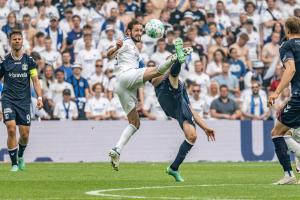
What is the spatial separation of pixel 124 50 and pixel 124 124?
8343mm

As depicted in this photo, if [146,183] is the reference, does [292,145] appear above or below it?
above

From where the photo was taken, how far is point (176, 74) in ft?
52.3

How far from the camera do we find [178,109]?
16.2m

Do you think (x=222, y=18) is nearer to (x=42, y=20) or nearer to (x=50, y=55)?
(x=42, y=20)

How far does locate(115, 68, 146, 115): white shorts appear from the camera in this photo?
16875 mm

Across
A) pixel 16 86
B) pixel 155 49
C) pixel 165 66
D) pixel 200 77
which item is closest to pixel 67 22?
pixel 155 49

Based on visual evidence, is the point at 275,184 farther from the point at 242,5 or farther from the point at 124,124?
the point at 242,5

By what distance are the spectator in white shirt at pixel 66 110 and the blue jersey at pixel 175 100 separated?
9.58 meters

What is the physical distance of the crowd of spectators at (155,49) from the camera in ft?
86.2

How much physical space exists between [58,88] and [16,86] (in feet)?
23.2

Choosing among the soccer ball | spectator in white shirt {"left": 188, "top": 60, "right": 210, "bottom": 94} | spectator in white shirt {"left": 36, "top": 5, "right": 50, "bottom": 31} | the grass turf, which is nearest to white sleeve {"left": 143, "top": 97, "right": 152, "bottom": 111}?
spectator in white shirt {"left": 188, "top": 60, "right": 210, "bottom": 94}

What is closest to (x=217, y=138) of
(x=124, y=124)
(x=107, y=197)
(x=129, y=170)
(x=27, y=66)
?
(x=124, y=124)

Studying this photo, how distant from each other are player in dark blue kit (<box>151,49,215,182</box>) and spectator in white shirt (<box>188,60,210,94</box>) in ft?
35.3

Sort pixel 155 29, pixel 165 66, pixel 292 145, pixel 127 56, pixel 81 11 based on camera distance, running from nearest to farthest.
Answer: pixel 292 145
pixel 165 66
pixel 155 29
pixel 127 56
pixel 81 11
